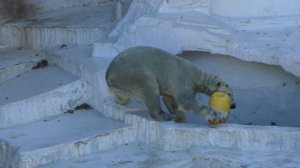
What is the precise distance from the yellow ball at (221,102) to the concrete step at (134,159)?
45cm

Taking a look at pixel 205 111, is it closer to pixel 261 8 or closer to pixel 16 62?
pixel 261 8

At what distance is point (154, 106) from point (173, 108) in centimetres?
31

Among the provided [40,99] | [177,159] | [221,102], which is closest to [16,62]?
[40,99]

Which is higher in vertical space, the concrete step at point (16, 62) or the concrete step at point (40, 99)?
the concrete step at point (16, 62)

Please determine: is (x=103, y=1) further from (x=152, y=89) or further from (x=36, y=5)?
(x=152, y=89)

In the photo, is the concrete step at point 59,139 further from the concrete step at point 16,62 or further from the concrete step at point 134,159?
the concrete step at point 16,62

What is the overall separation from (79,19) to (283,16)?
122 inches

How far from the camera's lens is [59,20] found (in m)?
8.70

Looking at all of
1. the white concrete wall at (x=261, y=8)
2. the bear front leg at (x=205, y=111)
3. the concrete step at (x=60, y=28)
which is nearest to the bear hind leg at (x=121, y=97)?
the bear front leg at (x=205, y=111)

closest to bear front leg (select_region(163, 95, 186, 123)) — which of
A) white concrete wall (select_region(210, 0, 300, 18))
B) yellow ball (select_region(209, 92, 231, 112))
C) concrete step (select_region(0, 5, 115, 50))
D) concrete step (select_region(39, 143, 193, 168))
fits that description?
concrete step (select_region(39, 143, 193, 168))

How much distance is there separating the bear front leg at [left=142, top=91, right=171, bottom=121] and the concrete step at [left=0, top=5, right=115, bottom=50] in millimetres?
2524

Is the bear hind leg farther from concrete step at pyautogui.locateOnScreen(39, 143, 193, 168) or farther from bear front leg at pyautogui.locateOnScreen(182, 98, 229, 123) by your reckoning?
bear front leg at pyautogui.locateOnScreen(182, 98, 229, 123)

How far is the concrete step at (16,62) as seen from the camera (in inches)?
293

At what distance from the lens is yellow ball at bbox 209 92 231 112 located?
17.1 feet
